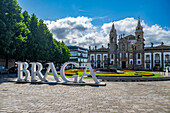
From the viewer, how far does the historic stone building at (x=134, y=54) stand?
2967 inches

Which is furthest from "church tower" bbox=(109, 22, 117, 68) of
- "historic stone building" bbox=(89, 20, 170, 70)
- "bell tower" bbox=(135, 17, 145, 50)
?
"bell tower" bbox=(135, 17, 145, 50)

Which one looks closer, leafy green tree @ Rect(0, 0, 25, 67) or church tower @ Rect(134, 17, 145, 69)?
leafy green tree @ Rect(0, 0, 25, 67)

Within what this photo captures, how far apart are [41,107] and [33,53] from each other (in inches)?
1125

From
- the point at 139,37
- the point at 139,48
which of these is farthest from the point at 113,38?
the point at 139,48

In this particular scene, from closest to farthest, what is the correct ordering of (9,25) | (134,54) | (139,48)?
(9,25) < (139,48) < (134,54)

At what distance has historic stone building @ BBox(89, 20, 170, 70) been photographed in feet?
247

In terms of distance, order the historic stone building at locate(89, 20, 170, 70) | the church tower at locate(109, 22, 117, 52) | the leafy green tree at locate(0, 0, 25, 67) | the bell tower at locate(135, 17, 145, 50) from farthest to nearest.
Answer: the church tower at locate(109, 22, 117, 52), the bell tower at locate(135, 17, 145, 50), the historic stone building at locate(89, 20, 170, 70), the leafy green tree at locate(0, 0, 25, 67)

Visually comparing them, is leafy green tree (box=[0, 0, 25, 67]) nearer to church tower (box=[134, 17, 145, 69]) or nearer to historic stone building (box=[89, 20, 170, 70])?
historic stone building (box=[89, 20, 170, 70])

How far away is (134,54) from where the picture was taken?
3253 inches

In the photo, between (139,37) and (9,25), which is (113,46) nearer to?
(139,37)

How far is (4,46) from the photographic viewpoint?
24.9 meters

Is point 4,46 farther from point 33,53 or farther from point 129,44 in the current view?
point 129,44

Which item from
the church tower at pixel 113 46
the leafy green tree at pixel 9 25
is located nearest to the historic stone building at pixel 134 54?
the church tower at pixel 113 46

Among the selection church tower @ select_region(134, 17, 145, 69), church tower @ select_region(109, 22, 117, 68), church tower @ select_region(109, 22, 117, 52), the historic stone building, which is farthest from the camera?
church tower @ select_region(109, 22, 117, 52)
